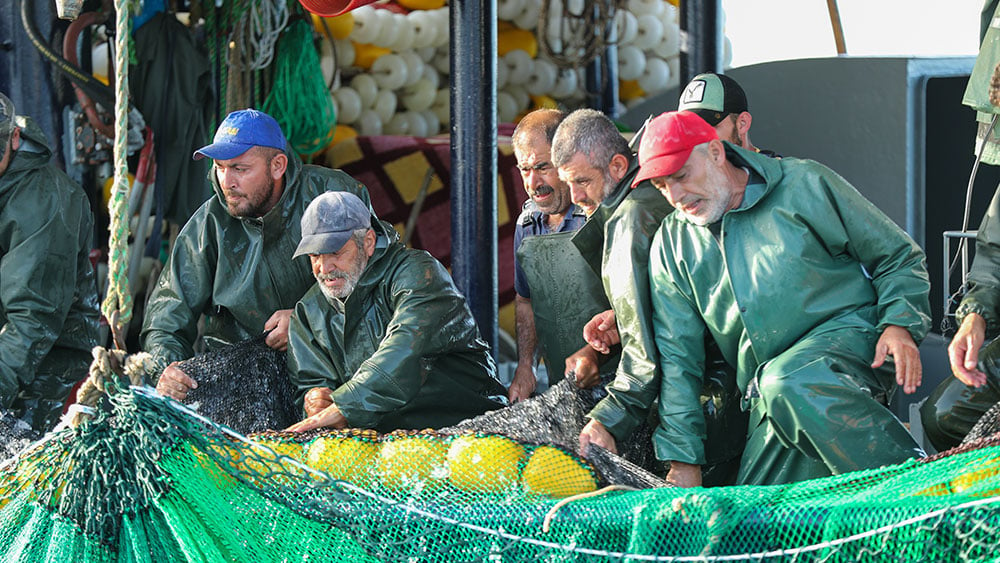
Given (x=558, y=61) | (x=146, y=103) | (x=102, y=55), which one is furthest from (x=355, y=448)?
(x=558, y=61)

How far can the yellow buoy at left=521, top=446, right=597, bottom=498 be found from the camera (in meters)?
3.21

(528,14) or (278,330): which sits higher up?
(528,14)

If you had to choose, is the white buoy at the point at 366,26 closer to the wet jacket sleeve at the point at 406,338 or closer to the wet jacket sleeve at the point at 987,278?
the wet jacket sleeve at the point at 406,338

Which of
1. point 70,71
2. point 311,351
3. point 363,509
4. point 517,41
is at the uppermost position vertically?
point 70,71

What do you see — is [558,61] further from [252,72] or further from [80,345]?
[80,345]

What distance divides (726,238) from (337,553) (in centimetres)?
155

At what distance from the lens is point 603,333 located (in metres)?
4.49

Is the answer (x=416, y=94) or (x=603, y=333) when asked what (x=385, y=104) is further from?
(x=603, y=333)

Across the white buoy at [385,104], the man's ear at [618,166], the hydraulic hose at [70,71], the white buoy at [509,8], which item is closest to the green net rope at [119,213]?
the man's ear at [618,166]

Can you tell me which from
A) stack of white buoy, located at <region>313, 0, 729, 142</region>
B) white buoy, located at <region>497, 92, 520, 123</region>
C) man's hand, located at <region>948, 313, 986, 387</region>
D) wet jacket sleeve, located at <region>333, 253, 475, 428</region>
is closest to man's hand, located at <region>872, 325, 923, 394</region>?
man's hand, located at <region>948, 313, 986, 387</region>

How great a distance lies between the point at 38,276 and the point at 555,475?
2696 mm

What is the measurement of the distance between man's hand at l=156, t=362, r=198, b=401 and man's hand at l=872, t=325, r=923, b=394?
2358mm

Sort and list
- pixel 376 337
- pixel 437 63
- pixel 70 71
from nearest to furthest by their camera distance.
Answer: pixel 376 337 < pixel 70 71 < pixel 437 63

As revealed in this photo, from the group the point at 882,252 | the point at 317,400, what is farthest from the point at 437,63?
the point at 882,252
